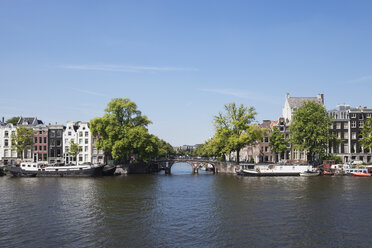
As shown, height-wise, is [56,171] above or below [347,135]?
below

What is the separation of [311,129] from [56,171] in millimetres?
68511

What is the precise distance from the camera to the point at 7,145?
12019 cm

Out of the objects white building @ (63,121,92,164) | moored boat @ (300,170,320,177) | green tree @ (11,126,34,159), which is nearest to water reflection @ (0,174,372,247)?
moored boat @ (300,170,320,177)

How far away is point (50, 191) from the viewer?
56125mm

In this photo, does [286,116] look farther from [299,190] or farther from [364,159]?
[299,190]

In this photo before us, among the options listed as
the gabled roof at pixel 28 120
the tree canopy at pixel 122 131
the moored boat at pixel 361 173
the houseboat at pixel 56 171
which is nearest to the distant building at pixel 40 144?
the gabled roof at pixel 28 120

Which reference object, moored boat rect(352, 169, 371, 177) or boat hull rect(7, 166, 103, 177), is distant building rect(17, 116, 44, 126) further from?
moored boat rect(352, 169, 371, 177)

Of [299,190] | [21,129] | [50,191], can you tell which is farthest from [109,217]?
[21,129]

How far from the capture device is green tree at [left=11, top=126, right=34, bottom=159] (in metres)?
112

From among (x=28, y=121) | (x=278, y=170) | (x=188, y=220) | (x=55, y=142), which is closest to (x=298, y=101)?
(x=278, y=170)

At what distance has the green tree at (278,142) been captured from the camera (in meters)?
103

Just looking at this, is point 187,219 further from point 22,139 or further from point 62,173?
point 22,139

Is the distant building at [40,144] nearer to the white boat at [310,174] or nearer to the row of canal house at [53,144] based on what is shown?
the row of canal house at [53,144]

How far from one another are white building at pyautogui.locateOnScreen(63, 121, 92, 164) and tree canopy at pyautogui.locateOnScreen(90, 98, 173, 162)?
20.7 meters
